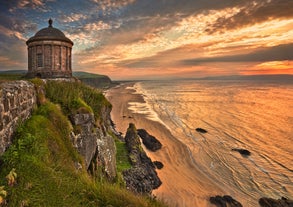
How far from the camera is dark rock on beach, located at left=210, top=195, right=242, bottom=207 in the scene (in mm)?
16281

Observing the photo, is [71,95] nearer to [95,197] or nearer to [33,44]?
[95,197]

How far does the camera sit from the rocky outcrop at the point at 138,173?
1603cm

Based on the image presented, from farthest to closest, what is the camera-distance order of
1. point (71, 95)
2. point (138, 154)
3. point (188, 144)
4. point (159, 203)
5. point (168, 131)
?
point (168, 131), point (188, 144), point (138, 154), point (71, 95), point (159, 203)

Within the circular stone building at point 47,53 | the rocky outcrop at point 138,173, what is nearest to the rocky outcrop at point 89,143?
the rocky outcrop at point 138,173

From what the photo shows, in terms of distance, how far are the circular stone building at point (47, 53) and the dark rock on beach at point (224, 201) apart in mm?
22183

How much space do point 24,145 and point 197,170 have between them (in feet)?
65.6

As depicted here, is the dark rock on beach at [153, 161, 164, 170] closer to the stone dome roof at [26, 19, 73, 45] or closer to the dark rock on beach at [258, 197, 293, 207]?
the dark rock on beach at [258, 197, 293, 207]

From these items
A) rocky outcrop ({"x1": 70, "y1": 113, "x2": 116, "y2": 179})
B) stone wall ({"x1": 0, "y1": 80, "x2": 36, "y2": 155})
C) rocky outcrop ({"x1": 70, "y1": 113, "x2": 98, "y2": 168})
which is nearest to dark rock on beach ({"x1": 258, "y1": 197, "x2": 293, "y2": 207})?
rocky outcrop ({"x1": 70, "y1": 113, "x2": 116, "y2": 179})

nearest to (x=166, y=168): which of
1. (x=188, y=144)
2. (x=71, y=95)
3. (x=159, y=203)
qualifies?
(x=188, y=144)

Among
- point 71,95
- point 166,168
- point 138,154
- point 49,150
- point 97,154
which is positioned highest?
point 71,95

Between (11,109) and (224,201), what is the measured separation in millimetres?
17070

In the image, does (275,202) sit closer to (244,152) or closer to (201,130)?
(244,152)

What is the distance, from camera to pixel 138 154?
69.4 ft

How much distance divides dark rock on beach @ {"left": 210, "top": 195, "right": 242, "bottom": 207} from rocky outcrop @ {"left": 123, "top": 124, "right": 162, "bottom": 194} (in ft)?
16.2
